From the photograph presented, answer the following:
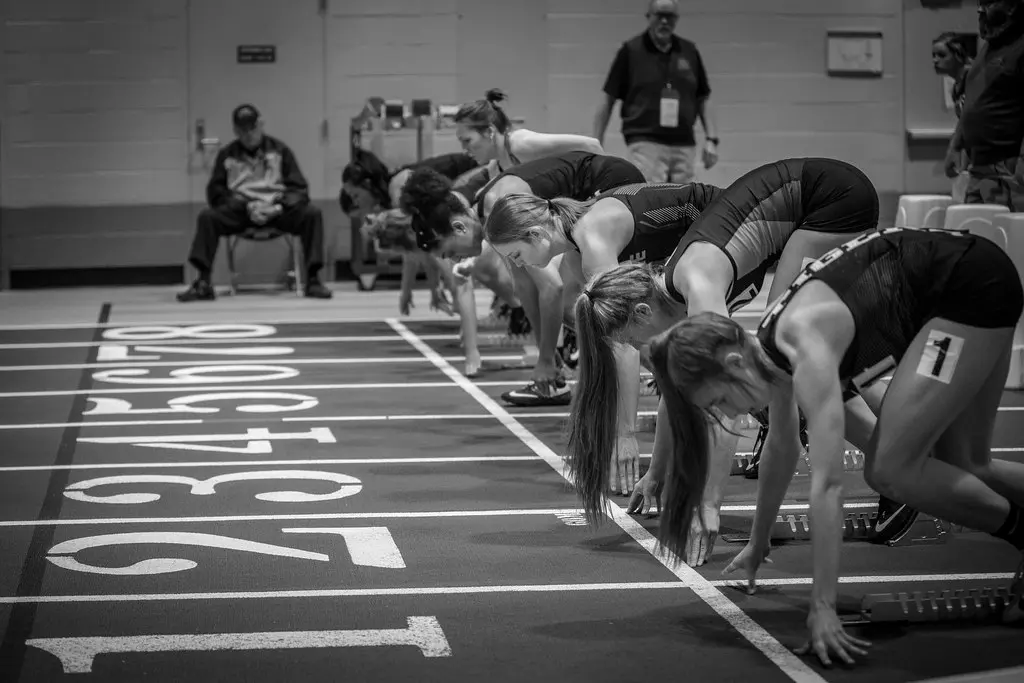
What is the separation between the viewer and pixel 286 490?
19.5 feet

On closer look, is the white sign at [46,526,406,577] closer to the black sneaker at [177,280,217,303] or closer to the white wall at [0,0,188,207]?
the black sneaker at [177,280,217,303]

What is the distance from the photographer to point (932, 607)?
159 inches

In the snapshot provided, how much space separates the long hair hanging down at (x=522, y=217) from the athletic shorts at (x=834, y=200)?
0.93 m

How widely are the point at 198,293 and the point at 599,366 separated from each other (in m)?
9.86

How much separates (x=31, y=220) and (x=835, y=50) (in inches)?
334

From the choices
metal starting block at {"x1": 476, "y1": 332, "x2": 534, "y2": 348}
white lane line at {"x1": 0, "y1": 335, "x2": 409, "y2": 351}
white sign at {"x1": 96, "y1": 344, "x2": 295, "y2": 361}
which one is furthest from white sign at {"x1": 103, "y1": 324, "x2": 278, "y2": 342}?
metal starting block at {"x1": 476, "y1": 332, "x2": 534, "y2": 348}

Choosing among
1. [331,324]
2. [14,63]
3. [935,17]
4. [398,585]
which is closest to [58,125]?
[14,63]

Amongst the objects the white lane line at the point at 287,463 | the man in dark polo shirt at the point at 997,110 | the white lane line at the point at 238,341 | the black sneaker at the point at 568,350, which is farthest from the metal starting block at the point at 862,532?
the white lane line at the point at 238,341

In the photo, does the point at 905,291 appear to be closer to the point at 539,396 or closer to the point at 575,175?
the point at 575,175

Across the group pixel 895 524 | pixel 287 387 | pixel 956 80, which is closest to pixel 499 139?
pixel 287 387

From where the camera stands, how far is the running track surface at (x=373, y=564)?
3.80 metres

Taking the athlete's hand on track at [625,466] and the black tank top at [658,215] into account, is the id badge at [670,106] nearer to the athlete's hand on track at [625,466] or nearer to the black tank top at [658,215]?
the black tank top at [658,215]

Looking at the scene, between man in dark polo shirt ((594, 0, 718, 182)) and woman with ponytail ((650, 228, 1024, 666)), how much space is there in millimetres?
8257

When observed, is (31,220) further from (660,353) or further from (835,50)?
(660,353)
